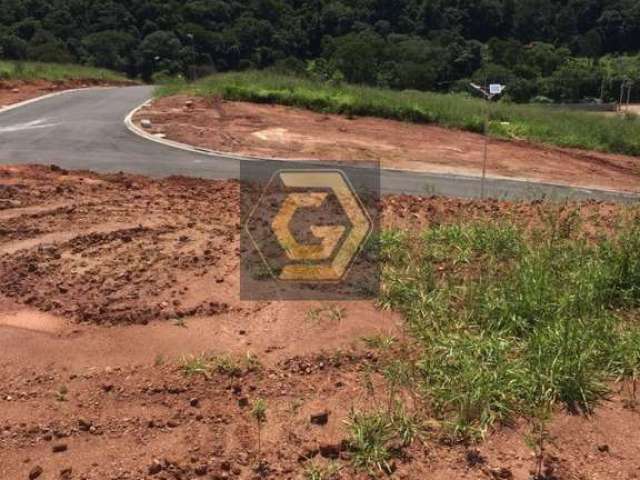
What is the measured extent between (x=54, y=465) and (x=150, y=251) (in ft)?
11.4

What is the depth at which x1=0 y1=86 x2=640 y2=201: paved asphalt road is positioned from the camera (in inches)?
482

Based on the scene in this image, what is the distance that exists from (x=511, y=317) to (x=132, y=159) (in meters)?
9.37

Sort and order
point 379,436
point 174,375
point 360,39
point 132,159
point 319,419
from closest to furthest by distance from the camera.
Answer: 1. point 379,436
2. point 319,419
3. point 174,375
4. point 132,159
5. point 360,39

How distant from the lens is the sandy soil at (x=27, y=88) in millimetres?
21595

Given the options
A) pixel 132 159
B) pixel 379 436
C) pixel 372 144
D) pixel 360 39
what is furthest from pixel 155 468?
pixel 360 39

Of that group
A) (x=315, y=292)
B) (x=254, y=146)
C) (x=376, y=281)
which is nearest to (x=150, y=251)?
(x=315, y=292)

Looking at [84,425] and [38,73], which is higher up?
[38,73]

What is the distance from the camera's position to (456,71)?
5909cm

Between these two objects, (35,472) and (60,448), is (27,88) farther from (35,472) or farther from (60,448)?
(35,472)

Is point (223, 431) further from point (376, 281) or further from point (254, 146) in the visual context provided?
point (254, 146)

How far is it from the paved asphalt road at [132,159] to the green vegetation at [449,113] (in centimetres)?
613

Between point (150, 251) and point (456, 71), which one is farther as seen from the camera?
point (456, 71)

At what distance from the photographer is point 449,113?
20.7 meters

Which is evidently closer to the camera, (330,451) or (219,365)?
(330,451)
